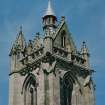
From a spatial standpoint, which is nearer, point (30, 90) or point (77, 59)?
point (30, 90)

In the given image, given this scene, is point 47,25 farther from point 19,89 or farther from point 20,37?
point 19,89

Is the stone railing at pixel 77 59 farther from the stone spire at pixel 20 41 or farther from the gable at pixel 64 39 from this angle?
the stone spire at pixel 20 41

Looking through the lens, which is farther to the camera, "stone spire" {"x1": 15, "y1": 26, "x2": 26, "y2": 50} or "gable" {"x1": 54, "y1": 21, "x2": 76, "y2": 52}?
"stone spire" {"x1": 15, "y1": 26, "x2": 26, "y2": 50}

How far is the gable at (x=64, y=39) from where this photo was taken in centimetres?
4979

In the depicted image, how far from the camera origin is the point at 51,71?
46.2m

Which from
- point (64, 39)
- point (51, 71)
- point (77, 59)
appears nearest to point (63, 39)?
point (64, 39)

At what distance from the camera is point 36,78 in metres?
47.6

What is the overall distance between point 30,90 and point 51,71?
3.58 metres

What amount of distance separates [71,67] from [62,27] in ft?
14.2

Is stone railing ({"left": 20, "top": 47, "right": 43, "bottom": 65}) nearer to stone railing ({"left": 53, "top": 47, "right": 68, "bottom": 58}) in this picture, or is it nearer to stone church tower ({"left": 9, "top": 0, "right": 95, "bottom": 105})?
stone church tower ({"left": 9, "top": 0, "right": 95, "bottom": 105})

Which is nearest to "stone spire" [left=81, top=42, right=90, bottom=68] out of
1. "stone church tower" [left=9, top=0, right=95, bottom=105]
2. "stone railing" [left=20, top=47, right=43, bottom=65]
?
"stone church tower" [left=9, top=0, right=95, bottom=105]

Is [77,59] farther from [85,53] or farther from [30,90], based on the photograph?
[30,90]

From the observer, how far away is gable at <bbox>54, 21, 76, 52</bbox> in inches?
1960

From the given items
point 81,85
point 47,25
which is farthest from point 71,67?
point 47,25
